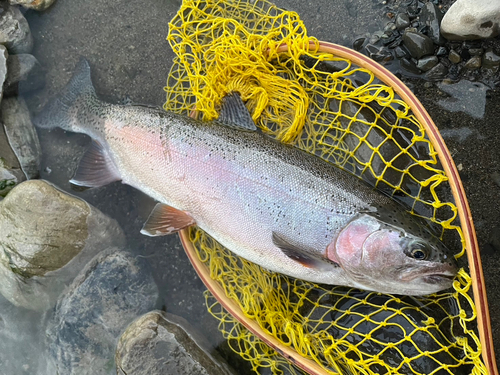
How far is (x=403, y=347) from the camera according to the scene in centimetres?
241

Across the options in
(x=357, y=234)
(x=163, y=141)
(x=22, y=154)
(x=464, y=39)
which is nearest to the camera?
(x=357, y=234)

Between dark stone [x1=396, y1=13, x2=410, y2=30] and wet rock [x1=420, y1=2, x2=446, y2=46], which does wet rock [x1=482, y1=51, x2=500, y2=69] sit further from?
dark stone [x1=396, y1=13, x2=410, y2=30]

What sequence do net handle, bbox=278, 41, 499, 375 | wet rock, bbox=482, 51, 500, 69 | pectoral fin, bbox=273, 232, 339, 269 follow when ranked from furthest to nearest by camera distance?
wet rock, bbox=482, 51, 500, 69
pectoral fin, bbox=273, 232, 339, 269
net handle, bbox=278, 41, 499, 375

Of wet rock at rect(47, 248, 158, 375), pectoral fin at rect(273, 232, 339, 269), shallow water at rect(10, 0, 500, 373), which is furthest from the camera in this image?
shallow water at rect(10, 0, 500, 373)

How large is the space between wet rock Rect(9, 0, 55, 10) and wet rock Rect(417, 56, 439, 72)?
3172mm

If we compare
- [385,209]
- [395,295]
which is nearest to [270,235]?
[385,209]

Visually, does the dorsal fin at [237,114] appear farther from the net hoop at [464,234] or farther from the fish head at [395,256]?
the fish head at [395,256]

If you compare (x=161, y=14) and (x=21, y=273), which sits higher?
(x=161, y=14)

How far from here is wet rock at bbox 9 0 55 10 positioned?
3432 millimetres

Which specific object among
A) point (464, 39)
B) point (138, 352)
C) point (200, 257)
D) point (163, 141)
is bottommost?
point (138, 352)

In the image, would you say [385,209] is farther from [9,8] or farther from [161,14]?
[9,8]

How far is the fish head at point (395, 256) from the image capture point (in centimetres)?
224

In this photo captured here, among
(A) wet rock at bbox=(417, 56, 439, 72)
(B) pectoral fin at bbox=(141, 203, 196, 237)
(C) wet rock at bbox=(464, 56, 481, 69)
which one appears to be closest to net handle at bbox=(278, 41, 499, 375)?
(A) wet rock at bbox=(417, 56, 439, 72)

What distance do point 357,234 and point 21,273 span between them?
2.62 meters
